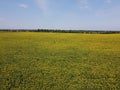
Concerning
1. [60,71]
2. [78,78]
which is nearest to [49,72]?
[60,71]

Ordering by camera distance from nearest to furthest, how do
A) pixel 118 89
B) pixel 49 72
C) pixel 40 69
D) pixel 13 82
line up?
pixel 118 89
pixel 13 82
pixel 49 72
pixel 40 69

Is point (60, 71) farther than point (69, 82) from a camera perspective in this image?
Yes

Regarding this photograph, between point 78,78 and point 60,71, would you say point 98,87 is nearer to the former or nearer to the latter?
point 78,78

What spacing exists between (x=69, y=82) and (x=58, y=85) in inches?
28.7

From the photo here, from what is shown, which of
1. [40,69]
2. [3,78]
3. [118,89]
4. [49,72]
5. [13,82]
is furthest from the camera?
[40,69]

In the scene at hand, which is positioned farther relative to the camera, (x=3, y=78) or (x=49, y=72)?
(x=49, y=72)

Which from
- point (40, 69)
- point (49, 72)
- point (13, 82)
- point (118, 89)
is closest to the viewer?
point (118, 89)

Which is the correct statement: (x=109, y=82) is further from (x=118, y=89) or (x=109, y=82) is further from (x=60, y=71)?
(x=60, y=71)

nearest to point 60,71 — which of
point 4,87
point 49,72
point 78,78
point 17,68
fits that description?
point 49,72

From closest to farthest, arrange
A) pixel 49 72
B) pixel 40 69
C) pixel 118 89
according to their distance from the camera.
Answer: pixel 118 89
pixel 49 72
pixel 40 69

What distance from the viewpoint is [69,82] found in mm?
9336

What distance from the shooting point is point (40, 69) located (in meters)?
12.1

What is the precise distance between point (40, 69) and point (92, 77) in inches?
129

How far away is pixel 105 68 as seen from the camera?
12.7 metres
